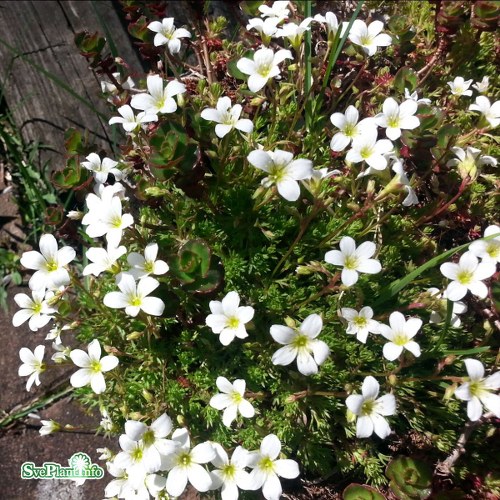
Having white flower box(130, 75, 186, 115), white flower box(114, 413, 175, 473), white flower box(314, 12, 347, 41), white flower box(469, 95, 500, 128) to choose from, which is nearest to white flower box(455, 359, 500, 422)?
white flower box(114, 413, 175, 473)

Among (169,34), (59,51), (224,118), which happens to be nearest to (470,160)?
(224,118)

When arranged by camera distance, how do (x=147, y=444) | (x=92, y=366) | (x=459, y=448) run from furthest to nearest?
(x=459, y=448) < (x=92, y=366) < (x=147, y=444)

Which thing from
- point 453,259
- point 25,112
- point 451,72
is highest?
point 25,112

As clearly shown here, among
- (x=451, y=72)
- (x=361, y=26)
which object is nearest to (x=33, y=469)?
(x=361, y=26)

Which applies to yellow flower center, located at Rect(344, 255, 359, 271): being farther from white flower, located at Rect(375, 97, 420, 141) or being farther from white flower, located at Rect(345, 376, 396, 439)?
white flower, located at Rect(375, 97, 420, 141)

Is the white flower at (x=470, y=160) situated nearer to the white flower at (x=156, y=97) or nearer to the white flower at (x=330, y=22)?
the white flower at (x=330, y=22)

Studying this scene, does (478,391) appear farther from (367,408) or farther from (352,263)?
(352,263)

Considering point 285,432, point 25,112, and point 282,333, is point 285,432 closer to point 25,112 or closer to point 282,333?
point 282,333
